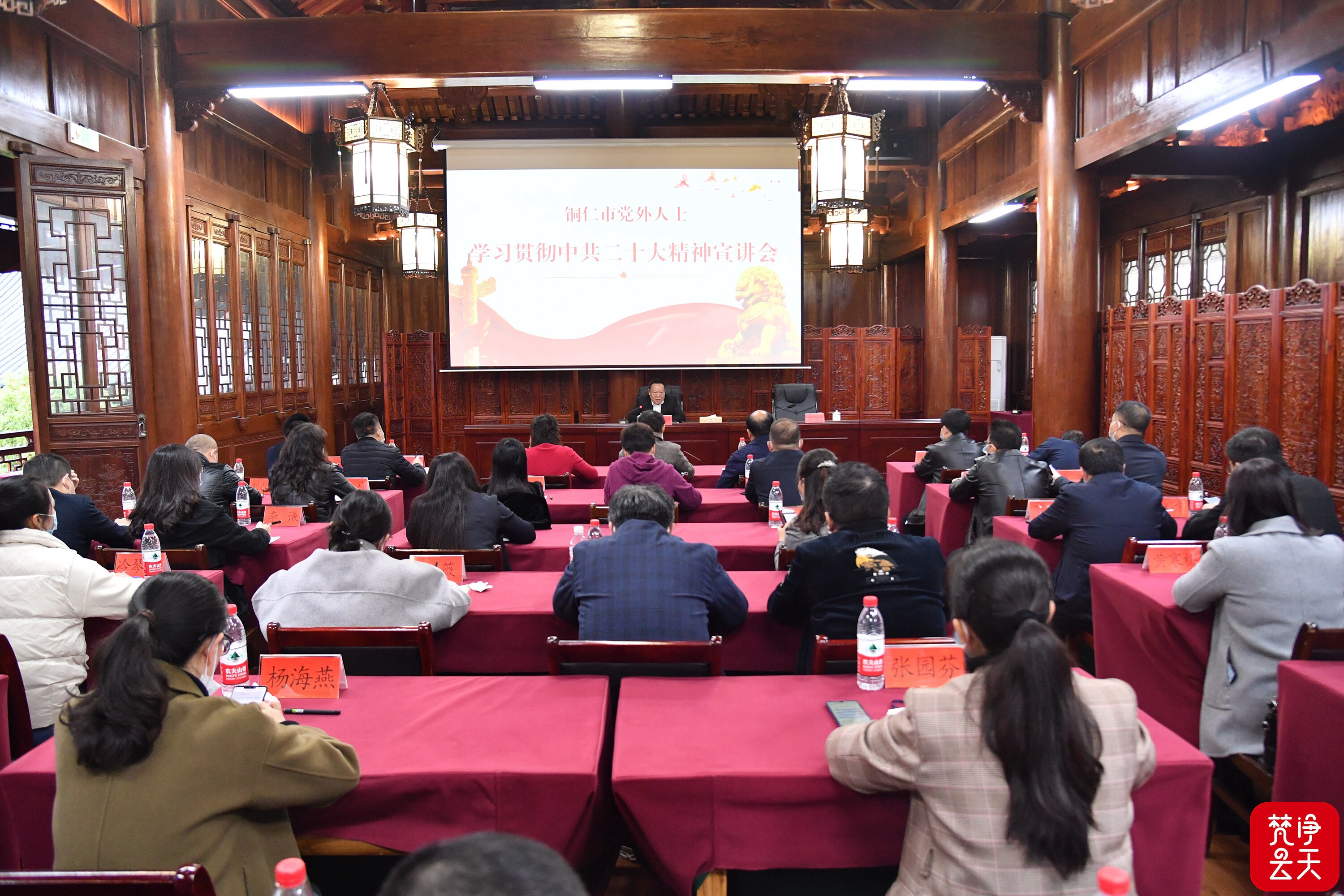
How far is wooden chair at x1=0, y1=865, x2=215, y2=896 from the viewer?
1195mm

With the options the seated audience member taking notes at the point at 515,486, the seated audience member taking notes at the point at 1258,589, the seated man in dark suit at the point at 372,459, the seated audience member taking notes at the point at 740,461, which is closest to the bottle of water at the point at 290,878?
the seated audience member taking notes at the point at 1258,589

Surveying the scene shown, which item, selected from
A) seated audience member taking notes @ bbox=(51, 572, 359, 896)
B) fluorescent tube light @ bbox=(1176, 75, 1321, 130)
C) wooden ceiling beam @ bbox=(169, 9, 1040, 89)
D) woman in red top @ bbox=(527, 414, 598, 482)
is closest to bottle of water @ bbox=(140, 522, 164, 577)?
seated audience member taking notes @ bbox=(51, 572, 359, 896)

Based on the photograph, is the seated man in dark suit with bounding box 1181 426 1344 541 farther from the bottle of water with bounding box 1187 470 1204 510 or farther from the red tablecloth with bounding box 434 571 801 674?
the red tablecloth with bounding box 434 571 801 674

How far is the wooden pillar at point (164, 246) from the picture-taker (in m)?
6.36

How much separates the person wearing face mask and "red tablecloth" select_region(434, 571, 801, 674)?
0.94 meters

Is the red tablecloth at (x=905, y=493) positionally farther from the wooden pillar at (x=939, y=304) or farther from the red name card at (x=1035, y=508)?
the wooden pillar at (x=939, y=304)

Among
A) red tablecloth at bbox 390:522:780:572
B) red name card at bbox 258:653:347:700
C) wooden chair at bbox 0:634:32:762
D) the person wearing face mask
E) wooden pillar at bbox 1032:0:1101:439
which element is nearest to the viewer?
red name card at bbox 258:653:347:700

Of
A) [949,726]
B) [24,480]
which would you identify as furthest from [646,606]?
[24,480]

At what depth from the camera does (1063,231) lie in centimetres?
639

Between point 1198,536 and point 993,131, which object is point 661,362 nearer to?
point 993,131

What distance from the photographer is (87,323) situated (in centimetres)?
570

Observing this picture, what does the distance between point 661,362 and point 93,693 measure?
792cm

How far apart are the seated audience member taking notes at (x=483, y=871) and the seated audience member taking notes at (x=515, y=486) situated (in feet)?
10.8

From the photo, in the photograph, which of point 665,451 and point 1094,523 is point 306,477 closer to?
point 665,451
